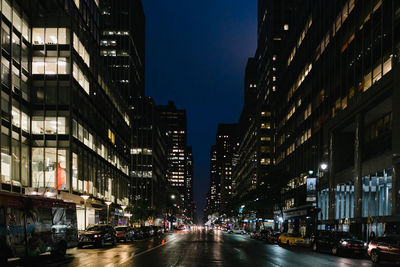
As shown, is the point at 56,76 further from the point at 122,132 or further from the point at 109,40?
the point at 109,40

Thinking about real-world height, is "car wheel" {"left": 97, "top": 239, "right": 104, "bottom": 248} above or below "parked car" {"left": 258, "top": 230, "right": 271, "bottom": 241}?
above

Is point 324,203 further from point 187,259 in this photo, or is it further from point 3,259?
point 3,259

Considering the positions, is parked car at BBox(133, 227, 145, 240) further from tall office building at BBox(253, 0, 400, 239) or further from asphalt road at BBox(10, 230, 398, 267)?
asphalt road at BBox(10, 230, 398, 267)

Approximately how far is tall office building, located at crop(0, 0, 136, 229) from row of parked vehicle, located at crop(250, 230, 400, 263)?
987 inches

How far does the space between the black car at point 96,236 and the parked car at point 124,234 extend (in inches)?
363

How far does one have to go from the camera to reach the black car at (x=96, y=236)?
118 feet

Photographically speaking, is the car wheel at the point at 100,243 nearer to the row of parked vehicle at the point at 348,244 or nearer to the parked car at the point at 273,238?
the row of parked vehicle at the point at 348,244

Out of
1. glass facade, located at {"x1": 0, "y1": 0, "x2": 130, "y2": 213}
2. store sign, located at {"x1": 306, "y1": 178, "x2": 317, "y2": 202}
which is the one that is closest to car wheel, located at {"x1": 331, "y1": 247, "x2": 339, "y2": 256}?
store sign, located at {"x1": 306, "y1": 178, "x2": 317, "y2": 202}

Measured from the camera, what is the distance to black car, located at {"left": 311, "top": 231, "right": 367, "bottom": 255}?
3167cm

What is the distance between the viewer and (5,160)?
40.5 metres

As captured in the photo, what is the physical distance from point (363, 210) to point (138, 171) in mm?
92348

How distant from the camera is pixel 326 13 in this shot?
62.5 m

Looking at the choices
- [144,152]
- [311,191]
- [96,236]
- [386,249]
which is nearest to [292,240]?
[311,191]

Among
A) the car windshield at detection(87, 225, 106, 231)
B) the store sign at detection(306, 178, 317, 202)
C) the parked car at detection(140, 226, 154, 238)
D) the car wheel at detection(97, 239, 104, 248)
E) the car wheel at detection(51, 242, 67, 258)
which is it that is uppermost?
the store sign at detection(306, 178, 317, 202)
